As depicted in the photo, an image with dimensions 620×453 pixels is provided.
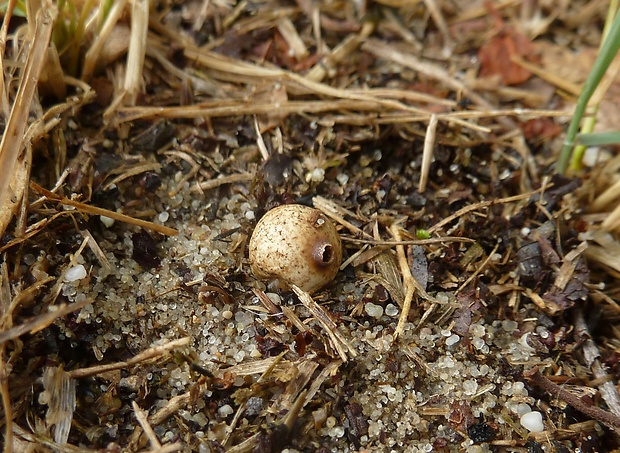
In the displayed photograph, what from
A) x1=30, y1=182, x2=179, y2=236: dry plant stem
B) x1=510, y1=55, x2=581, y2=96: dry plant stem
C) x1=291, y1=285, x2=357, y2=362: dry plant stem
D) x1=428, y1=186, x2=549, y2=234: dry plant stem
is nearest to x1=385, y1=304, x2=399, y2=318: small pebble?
x1=291, y1=285, x2=357, y2=362: dry plant stem

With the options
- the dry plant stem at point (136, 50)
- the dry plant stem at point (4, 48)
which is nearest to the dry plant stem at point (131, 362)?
the dry plant stem at point (4, 48)

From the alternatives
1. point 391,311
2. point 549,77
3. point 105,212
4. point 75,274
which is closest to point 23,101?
point 105,212

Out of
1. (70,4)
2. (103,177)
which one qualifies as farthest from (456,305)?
(70,4)

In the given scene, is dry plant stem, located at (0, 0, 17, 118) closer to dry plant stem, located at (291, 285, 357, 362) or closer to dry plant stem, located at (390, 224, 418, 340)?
dry plant stem, located at (291, 285, 357, 362)

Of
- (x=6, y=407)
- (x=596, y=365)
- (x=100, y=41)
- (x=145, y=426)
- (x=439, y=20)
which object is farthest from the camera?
(x=439, y=20)

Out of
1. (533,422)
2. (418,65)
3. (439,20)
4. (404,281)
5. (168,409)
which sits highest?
(439,20)

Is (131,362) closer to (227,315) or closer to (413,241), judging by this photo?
(227,315)
